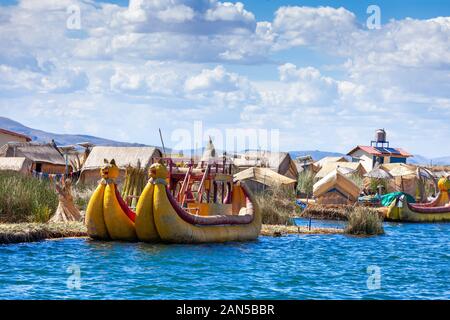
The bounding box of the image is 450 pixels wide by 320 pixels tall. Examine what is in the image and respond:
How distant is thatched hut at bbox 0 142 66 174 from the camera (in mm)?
50594

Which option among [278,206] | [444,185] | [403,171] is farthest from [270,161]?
[278,206]

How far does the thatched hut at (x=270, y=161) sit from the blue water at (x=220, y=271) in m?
30.0

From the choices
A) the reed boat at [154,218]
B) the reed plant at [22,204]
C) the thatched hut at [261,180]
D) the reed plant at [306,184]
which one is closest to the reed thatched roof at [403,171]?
the reed plant at [306,184]

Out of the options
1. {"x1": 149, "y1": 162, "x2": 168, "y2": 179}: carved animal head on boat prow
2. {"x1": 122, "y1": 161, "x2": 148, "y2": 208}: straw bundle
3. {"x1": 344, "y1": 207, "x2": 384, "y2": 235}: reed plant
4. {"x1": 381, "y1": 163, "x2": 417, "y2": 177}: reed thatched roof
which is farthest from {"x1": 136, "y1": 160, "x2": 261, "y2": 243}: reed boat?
{"x1": 381, "y1": 163, "x2": 417, "y2": 177}: reed thatched roof

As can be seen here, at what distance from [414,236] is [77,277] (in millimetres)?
19412

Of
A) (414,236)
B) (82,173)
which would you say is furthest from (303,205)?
(82,173)

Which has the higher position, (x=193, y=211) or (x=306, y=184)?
(x=306, y=184)

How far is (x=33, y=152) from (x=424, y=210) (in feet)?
71.1

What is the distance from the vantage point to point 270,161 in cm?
6162

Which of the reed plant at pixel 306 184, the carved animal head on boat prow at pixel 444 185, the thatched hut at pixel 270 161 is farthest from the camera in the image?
the thatched hut at pixel 270 161

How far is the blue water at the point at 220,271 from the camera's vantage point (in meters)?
20.0

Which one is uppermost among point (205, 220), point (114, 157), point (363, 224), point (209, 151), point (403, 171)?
point (114, 157)

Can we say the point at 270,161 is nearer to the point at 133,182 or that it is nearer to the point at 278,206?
the point at 278,206

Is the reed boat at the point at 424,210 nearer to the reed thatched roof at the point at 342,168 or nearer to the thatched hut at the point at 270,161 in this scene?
the thatched hut at the point at 270,161
